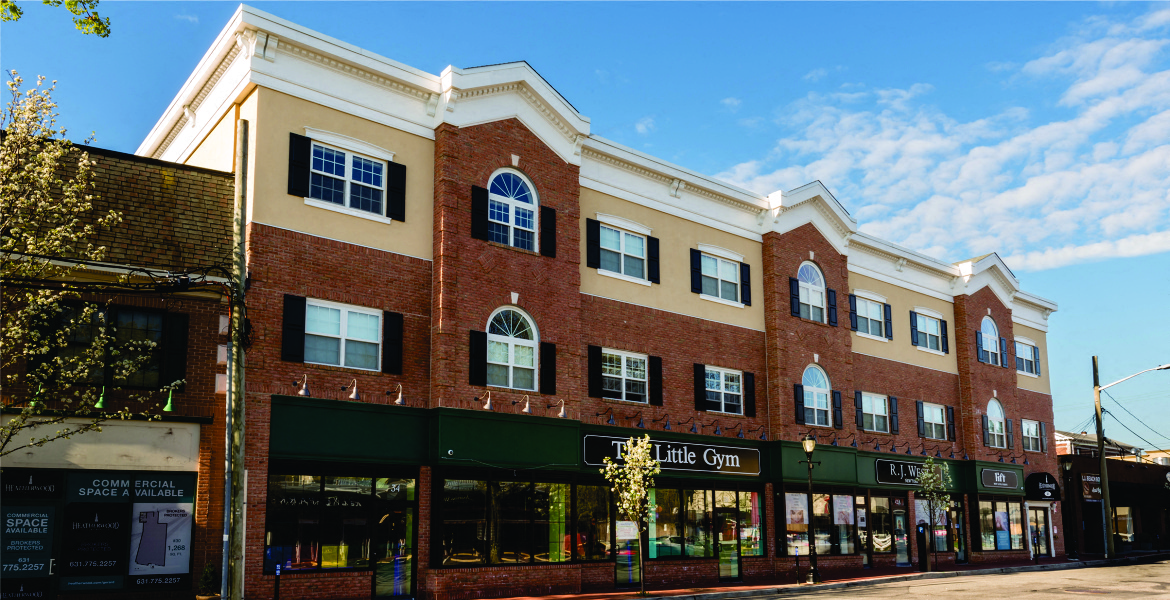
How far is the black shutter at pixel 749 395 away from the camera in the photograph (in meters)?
30.8

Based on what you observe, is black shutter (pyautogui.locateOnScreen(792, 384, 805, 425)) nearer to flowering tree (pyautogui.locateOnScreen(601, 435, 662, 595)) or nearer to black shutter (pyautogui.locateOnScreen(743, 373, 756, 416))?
black shutter (pyautogui.locateOnScreen(743, 373, 756, 416))

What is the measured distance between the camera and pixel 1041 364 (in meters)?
46.2

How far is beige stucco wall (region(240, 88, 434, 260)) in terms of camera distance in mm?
21156

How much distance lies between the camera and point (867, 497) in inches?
1356

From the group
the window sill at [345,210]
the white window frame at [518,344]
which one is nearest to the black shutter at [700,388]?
the white window frame at [518,344]

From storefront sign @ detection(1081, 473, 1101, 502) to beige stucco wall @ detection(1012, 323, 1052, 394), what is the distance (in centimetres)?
463

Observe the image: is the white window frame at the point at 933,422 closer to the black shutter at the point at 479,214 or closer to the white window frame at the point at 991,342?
the white window frame at the point at 991,342

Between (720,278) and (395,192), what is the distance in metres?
12.2

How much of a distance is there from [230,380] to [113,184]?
6.88 metres

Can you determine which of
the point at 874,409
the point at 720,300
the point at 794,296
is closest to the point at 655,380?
the point at 720,300

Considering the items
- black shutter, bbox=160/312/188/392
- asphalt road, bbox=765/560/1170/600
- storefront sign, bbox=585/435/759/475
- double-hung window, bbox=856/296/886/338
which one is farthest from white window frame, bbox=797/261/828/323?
black shutter, bbox=160/312/188/392

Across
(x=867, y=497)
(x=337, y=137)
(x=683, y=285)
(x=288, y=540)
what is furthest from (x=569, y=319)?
(x=867, y=497)

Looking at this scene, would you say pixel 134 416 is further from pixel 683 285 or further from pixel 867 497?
pixel 867 497

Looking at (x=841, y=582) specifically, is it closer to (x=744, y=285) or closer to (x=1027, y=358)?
(x=744, y=285)
